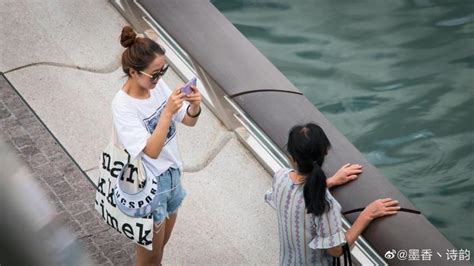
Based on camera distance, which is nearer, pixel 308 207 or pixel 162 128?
pixel 308 207

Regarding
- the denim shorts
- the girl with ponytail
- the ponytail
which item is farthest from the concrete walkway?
the ponytail

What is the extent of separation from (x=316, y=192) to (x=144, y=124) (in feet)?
3.24

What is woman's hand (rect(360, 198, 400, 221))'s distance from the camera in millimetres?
4680

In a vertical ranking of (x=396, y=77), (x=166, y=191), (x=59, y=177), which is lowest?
(x=396, y=77)

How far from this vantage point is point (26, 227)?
1374 mm

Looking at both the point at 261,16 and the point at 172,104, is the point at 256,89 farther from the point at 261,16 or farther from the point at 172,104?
the point at 261,16

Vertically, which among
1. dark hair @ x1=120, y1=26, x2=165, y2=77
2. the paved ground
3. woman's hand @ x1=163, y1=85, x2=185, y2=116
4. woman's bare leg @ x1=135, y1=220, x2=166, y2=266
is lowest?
the paved ground

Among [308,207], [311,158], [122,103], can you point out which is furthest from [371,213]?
[122,103]

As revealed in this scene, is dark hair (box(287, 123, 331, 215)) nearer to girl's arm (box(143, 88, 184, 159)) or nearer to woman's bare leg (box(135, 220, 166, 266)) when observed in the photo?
girl's arm (box(143, 88, 184, 159))

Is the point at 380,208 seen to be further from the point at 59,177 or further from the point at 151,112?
the point at 59,177

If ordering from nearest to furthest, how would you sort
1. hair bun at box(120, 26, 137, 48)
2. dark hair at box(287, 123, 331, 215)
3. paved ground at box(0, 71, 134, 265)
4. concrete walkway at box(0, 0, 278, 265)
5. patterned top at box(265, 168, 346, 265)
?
dark hair at box(287, 123, 331, 215) < patterned top at box(265, 168, 346, 265) < hair bun at box(120, 26, 137, 48) < paved ground at box(0, 71, 134, 265) < concrete walkway at box(0, 0, 278, 265)

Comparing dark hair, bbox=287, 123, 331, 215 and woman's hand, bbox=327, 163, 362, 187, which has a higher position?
dark hair, bbox=287, 123, 331, 215

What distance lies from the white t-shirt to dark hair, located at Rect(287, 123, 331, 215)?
766 mm

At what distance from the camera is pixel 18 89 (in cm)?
689
